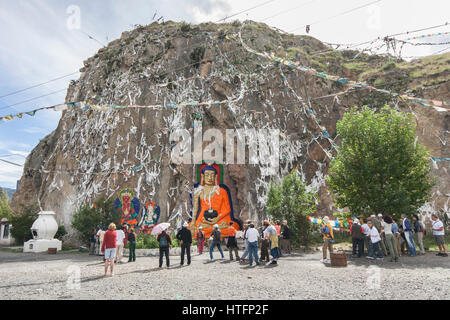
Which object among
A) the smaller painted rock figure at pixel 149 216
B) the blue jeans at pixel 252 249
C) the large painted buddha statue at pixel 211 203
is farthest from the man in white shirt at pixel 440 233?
the smaller painted rock figure at pixel 149 216

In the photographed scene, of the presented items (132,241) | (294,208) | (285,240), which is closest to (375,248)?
(285,240)

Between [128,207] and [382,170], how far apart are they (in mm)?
18112

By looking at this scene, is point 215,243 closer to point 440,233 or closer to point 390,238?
point 390,238

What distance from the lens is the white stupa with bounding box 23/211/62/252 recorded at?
19.8m

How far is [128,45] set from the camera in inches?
1257

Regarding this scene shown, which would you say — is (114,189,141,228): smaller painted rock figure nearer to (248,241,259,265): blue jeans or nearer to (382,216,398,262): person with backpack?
(248,241,259,265): blue jeans

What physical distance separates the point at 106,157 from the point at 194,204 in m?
9.76

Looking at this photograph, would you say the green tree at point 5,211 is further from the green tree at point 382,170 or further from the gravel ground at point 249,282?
the green tree at point 382,170

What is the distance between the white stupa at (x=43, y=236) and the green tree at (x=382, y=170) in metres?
20.3

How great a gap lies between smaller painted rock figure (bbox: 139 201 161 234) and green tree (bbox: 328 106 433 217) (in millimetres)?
13213

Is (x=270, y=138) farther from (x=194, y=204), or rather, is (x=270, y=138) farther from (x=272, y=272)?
(x=272, y=272)

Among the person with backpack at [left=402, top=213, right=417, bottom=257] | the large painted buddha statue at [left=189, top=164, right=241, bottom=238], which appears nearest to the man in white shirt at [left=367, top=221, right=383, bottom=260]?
the person with backpack at [left=402, top=213, right=417, bottom=257]

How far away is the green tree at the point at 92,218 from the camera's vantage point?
61.6 feet
